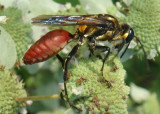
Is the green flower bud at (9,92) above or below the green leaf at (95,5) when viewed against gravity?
below

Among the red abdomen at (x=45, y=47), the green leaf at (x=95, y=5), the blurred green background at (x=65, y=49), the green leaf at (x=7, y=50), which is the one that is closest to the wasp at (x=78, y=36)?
the red abdomen at (x=45, y=47)

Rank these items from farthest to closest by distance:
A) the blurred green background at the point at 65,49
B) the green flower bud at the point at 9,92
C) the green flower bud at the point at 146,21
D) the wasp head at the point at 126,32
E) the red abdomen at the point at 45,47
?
the green flower bud at the point at 146,21
the blurred green background at the point at 65,49
the wasp head at the point at 126,32
the green flower bud at the point at 9,92
the red abdomen at the point at 45,47

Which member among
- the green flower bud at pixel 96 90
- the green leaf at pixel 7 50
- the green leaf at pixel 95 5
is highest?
the green leaf at pixel 95 5

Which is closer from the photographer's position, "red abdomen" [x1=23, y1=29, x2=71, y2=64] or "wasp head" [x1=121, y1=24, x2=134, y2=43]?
"red abdomen" [x1=23, y1=29, x2=71, y2=64]

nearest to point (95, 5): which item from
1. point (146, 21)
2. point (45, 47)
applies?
point (146, 21)

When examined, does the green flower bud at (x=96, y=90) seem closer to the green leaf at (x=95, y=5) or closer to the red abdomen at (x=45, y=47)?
the red abdomen at (x=45, y=47)

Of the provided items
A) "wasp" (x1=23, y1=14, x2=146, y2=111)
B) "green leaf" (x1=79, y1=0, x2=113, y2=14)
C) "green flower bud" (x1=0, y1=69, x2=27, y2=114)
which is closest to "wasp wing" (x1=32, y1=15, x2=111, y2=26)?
"wasp" (x1=23, y1=14, x2=146, y2=111)

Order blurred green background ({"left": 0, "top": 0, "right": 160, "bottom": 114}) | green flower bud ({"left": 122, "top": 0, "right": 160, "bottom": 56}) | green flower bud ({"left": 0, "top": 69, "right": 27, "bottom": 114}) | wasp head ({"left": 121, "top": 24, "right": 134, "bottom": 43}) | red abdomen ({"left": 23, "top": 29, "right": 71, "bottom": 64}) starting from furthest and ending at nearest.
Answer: green flower bud ({"left": 122, "top": 0, "right": 160, "bottom": 56}), blurred green background ({"left": 0, "top": 0, "right": 160, "bottom": 114}), wasp head ({"left": 121, "top": 24, "right": 134, "bottom": 43}), green flower bud ({"left": 0, "top": 69, "right": 27, "bottom": 114}), red abdomen ({"left": 23, "top": 29, "right": 71, "bottom": 64})

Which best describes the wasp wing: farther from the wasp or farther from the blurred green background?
the blurred green background

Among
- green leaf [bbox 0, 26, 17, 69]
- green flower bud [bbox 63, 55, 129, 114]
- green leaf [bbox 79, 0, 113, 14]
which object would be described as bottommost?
green flower bud [bbox 63, 55, 129, 114]
